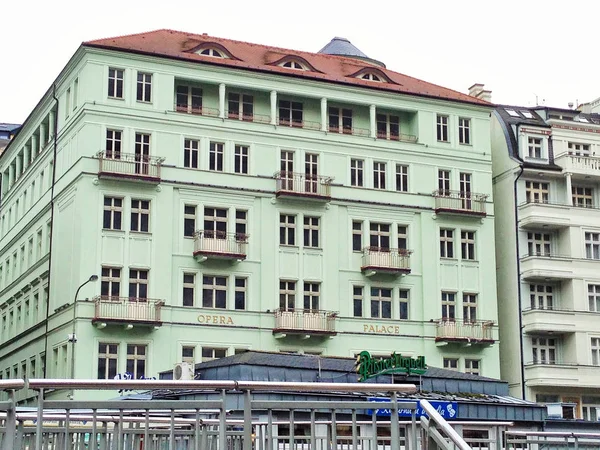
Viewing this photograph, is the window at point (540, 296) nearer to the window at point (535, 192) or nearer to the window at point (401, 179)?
the window at point (535, 192)

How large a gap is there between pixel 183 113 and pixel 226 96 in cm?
305

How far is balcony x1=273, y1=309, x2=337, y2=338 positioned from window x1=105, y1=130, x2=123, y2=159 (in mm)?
11040

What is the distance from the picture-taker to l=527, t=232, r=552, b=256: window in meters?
66.0

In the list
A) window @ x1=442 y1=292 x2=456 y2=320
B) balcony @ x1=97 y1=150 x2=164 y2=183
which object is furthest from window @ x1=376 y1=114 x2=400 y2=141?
balcony @ x1=97 y1=150 x2=164 y2=183

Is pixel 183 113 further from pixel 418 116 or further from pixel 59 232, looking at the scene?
pixel 418 116

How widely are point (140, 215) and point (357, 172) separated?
12.4 meters

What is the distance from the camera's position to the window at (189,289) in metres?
57.8

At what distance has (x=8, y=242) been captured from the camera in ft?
242

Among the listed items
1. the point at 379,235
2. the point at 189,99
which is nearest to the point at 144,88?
the point at 189,99

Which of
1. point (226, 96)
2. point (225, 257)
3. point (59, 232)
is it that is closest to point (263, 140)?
point (226, 96)

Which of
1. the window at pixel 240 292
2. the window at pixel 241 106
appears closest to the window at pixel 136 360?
the window at pixel 240 292

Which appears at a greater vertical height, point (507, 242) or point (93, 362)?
point (507, 242)

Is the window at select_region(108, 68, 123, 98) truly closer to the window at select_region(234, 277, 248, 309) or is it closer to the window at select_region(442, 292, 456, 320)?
the window at select_region(234, 277, 248, 309)

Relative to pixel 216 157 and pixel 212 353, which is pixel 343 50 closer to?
pixel 216 157
